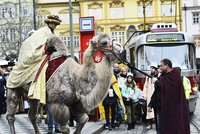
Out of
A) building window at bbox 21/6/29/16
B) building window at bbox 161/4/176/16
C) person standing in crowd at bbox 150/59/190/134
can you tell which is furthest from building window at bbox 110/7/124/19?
person standing in crowd at bbox 150/59/190/134

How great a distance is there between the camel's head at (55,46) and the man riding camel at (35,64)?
2 centimetres

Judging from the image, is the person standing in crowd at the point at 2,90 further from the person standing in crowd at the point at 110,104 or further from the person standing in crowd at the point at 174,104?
the person standing in crowd at the point at 174,104

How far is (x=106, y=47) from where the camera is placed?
28.9ft

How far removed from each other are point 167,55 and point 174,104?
10414 mm

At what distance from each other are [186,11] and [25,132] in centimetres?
6621

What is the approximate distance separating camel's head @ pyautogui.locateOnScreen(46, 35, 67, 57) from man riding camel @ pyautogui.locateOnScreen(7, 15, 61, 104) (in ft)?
0.08

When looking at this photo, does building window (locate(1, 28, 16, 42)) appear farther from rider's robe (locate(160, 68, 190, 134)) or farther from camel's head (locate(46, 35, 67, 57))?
rider's robe (locate(160, 68, 190, 134))

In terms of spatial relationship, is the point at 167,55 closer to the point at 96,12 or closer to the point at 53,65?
the point at 53,65

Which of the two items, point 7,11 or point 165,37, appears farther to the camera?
point 7,11

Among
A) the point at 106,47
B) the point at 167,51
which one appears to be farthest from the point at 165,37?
the point at 106,47

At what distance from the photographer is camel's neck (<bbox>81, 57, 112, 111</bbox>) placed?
869 centimetres

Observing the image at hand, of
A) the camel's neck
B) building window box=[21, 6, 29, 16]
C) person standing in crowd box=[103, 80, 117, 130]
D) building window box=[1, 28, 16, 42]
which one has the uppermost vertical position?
building window box=[21, 6, 29, 16]

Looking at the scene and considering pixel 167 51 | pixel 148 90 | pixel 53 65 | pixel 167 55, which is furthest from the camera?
pixel 167 51

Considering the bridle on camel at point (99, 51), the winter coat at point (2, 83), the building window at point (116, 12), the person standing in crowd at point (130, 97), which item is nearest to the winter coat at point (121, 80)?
the person standing in crowd at point (130, 97)
